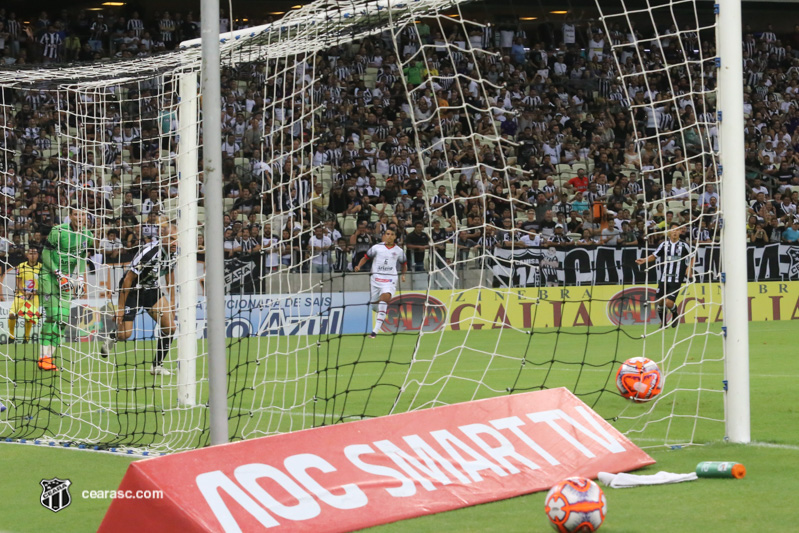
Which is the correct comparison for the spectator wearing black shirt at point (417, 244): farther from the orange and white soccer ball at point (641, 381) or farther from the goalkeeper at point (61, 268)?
the orange and white soccer ball at point (641, 381)

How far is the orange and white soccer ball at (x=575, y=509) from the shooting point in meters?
4.60

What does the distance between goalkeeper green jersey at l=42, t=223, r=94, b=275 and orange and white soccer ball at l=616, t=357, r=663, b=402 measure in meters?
5.17

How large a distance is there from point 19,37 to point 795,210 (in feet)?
58.5

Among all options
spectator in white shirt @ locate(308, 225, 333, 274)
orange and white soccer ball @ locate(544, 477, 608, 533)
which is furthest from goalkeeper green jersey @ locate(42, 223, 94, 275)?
orange and white soccer ball @ locate(544, 477, 608, 533)

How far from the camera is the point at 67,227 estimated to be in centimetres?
1059

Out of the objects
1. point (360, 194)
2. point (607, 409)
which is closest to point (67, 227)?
point (607, 409)

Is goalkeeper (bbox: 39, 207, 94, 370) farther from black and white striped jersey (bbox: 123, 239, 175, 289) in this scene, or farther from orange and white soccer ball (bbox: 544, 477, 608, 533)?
orange and white soccer ball (bbox: 544, 477, 608, 533)

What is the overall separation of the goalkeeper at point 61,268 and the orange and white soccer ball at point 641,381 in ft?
16.0

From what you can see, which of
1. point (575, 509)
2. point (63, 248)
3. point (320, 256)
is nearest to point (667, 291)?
point (320, 256)

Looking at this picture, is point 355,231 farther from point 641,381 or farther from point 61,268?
point 641,381

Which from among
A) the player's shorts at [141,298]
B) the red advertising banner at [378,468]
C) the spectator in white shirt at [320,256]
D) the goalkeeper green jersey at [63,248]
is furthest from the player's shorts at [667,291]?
the player's shorts at [141,298]

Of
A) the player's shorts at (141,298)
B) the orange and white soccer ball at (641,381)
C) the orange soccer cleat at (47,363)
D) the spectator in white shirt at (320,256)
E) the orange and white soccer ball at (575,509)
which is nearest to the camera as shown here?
the orange and white soccer ball at (575,509)

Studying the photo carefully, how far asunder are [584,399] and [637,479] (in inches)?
152

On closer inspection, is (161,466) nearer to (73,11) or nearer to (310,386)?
(310,386)
